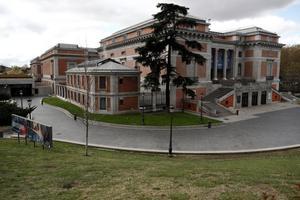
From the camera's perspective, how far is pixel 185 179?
9641 millimetres

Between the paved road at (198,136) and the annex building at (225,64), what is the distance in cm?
915

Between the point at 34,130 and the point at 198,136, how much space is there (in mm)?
14963

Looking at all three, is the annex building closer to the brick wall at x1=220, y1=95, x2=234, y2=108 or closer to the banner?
the brick wall at x1=220, y1=95, x2=234, y2=108

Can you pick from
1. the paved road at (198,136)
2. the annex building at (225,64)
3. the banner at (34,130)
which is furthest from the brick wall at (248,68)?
the banner at (34,130)

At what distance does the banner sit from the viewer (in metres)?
17.2

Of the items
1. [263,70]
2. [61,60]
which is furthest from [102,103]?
[263,70]

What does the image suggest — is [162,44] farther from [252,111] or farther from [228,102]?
[252,111]

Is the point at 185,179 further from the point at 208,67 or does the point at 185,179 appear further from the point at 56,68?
the point at 56,68

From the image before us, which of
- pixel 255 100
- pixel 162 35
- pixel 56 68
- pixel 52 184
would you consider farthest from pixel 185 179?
pixel 56 68

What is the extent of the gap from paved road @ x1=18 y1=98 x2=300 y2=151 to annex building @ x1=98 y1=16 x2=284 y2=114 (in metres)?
9.15

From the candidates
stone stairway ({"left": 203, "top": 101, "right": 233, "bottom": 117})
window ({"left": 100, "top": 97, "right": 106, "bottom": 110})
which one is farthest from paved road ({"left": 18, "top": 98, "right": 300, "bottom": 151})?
window ({"left": 100, "top": 97, "right": 106, "bottom": 110})

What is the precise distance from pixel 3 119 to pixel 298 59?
7154 cm

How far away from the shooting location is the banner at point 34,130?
56.4ft

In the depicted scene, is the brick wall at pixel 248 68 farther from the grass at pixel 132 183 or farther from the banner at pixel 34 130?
the banner at pixel 34 130
